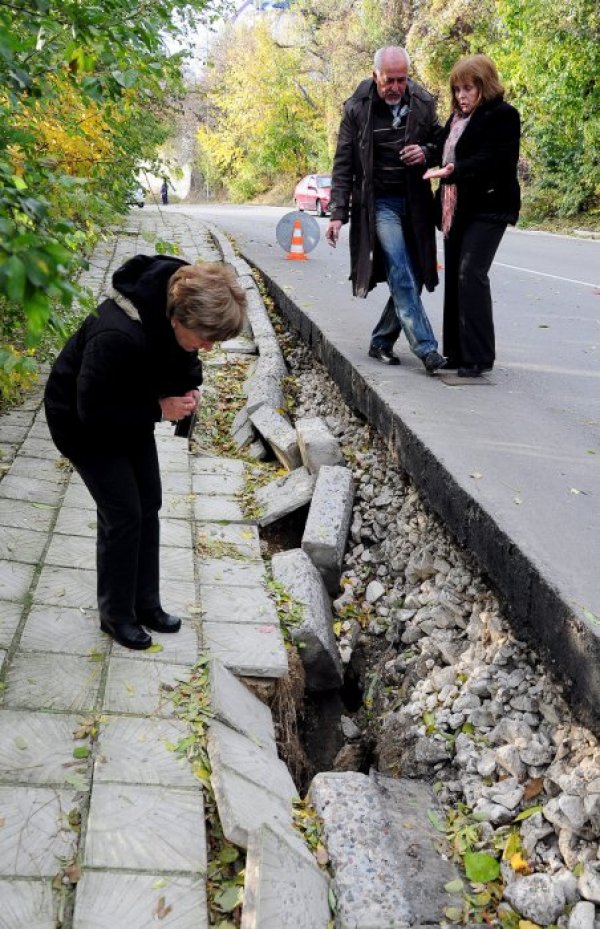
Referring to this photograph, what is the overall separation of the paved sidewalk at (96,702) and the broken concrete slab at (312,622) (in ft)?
0.46

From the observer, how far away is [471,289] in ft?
19.7

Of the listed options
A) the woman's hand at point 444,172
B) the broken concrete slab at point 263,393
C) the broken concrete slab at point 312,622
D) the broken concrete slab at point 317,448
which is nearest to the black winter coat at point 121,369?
the broken concrete slab at point 312,622

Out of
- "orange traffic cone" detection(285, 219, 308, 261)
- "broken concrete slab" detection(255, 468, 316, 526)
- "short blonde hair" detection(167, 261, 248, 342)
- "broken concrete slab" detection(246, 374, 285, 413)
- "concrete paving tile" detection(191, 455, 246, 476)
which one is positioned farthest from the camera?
"orange traffic cone" detection(285, 219, 308, 261)

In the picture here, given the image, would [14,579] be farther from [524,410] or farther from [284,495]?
[524,410]

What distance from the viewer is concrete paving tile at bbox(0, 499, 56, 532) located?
4.61 m

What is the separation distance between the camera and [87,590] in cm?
404

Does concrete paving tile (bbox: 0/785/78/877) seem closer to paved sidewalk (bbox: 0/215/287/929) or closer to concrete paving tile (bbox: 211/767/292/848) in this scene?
paved sidewalk (bbox: 0/215/287/929)

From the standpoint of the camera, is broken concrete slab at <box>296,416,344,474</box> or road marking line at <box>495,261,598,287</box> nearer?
broken concrete slab at <box>296,416,344,474</box>

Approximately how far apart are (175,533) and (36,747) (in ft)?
6.17

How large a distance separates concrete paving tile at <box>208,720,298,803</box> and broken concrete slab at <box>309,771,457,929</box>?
0.11 meters

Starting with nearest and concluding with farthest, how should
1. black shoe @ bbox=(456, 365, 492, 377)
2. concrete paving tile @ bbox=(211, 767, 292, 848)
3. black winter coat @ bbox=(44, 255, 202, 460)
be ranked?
concrete paving tile @ bbox=(211, 767, 292, 848), black winter coat @ bbox=(44, 255, 202, 460), black shoe @ bbox=(456, 365, 492, 377)

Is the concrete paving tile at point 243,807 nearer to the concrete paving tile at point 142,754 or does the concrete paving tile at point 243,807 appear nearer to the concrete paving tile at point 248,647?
the concrete paving tile at point 142,754

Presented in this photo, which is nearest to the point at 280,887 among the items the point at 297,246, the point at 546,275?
the point at 546,275

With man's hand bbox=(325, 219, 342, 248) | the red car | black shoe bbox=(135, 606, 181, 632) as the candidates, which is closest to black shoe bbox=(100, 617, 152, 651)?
black shoe bbox=(135, 606, 181, 632)
